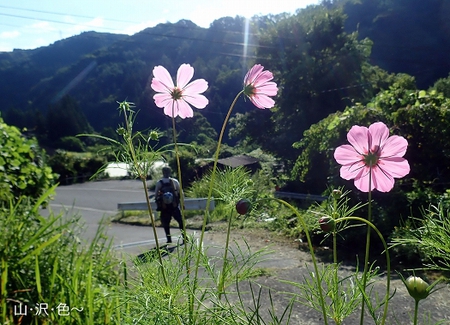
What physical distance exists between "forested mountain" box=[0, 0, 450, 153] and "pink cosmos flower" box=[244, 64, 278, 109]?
1.05 feet

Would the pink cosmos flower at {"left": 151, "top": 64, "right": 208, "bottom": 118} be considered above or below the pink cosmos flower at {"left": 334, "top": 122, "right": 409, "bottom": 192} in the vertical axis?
above

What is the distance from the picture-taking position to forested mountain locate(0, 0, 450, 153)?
41.8 ft

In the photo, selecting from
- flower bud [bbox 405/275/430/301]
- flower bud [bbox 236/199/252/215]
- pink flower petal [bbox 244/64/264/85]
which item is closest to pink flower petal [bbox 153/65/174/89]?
pink flower petal [bbox 244/64/264/85]

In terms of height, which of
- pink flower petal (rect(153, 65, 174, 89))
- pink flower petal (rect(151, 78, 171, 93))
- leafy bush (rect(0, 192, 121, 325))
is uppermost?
pink flower petal (rect(153, 65, 174, 89))

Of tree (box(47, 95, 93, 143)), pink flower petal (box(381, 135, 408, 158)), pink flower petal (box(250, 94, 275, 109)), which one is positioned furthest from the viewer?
tree (box(47, 95, 93, 143))

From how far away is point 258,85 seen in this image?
2.75 feet

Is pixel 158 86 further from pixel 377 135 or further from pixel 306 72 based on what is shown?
pixel 306 72

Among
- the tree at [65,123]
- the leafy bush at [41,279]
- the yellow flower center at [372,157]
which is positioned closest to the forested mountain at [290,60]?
the tree at [65,123]

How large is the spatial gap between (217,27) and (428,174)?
739 inches

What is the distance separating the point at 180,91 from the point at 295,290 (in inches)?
127

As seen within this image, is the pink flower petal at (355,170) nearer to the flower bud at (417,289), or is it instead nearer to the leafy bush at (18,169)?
the flower bud at (417,289)

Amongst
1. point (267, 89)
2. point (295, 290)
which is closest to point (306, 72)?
point (295, 290)

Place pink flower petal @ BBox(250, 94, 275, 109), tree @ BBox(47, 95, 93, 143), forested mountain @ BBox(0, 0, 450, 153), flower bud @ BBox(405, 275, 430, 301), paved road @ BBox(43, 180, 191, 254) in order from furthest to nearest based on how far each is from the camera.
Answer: tree @ BBox(47, 95, 93, 143) → forested mountain @ BBox(0, 0, 450, 153) → paved road @ BBox(43, 180, 191, 254) → pink flower petal @ BBox(250, 94, 275, 109) → flower bud @ BBox(405, 275, 430, 301)

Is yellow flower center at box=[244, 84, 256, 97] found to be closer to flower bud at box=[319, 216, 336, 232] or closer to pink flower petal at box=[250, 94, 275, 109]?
pink flower petal at box=[250, 94, 275, 109]
